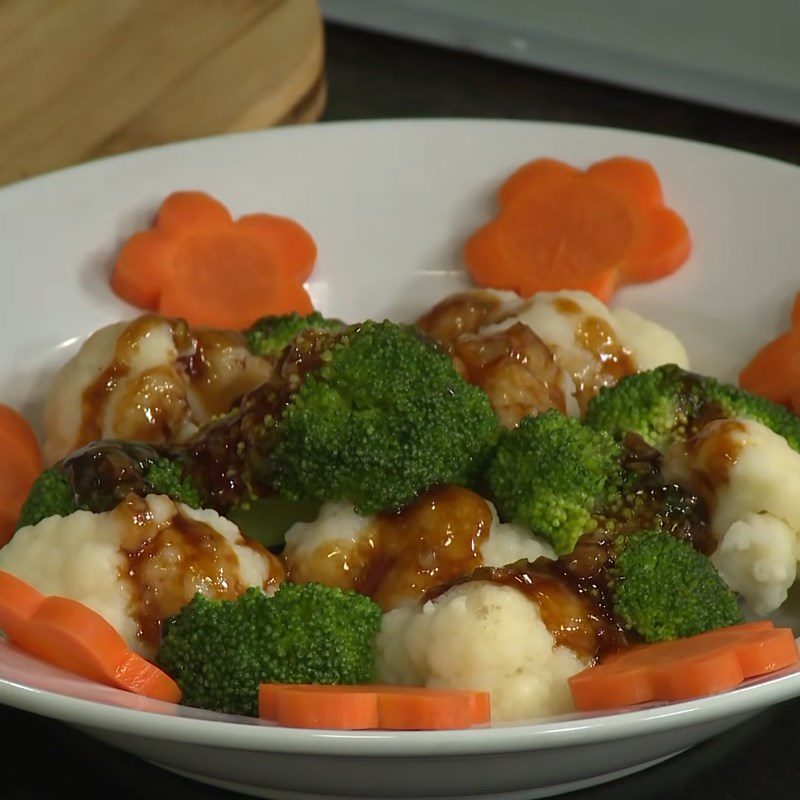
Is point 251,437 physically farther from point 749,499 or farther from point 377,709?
point 749,499

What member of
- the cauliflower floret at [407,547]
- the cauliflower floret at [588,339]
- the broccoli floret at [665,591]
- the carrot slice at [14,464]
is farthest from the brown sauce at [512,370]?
the carrot slice at [14,464]

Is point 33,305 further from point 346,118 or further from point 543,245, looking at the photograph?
point 346,118

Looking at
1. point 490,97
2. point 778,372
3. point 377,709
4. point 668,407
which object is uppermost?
point 377,709

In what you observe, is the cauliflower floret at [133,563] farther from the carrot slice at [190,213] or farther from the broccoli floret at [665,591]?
the carrot slice at [190,213]

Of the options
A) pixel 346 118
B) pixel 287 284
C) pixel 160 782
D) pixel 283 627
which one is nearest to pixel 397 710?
pixel 283 627

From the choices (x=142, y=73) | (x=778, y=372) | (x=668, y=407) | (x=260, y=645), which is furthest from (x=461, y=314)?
(x=142, y=73)

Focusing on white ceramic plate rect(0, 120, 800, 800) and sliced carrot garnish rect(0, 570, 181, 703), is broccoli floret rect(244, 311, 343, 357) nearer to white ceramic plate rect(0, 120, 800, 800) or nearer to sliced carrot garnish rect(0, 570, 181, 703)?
white ceramic plate rect(0, 120, 800, 800)

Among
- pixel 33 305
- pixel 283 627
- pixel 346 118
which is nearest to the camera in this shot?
pixel 283 627

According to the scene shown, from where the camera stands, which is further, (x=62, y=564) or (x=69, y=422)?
(x=69, y=422)
